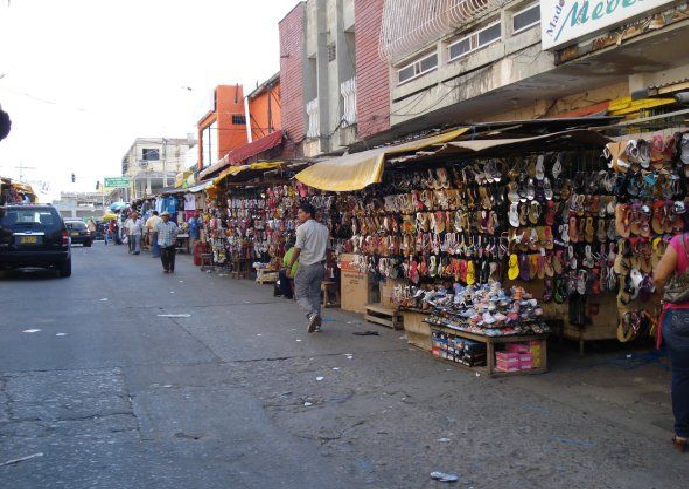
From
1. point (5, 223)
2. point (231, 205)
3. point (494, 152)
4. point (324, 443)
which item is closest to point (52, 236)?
point (5, 223)

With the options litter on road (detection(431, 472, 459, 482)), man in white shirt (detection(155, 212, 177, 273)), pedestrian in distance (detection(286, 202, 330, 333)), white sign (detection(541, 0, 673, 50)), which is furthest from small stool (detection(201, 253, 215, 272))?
litter on road (detection(431, 472, 459, 482))

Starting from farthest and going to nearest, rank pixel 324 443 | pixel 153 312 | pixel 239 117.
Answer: pixel 239 117 < pixel 153 312 < pixel 324 443

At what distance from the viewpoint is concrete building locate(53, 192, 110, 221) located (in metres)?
99.8

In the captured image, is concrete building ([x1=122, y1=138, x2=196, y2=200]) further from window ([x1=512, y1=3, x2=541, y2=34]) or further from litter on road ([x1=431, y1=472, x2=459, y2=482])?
litter on road ([x1=431, y1=472, x2=459, y2=482])

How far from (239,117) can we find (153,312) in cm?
2091

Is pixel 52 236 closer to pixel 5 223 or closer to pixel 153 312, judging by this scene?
pixel 5 223

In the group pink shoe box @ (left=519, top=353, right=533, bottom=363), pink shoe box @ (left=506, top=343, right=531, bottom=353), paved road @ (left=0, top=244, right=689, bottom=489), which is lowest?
paved road @ (left=0, top=244, right=689, bottom=489)

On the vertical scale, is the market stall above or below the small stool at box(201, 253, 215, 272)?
above

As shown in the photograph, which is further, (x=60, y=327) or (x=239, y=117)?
(x=239, y=117)

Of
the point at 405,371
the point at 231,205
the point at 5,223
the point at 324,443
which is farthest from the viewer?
the point at 231,205

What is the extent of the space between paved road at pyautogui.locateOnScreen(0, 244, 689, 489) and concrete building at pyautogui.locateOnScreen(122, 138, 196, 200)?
5809cm

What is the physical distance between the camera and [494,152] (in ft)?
26.8

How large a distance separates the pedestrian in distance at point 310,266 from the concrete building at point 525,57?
3.84 meters

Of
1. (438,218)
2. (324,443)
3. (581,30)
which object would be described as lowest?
(324,443)
